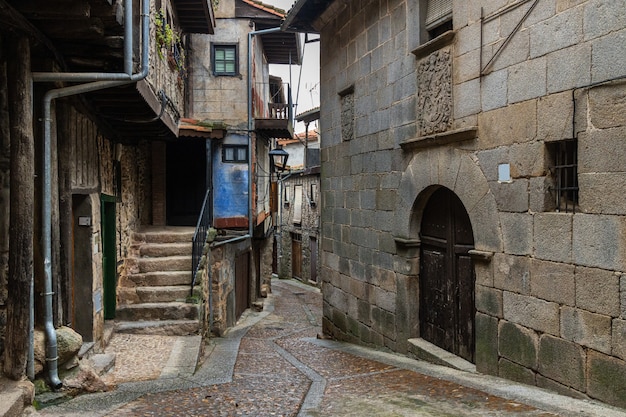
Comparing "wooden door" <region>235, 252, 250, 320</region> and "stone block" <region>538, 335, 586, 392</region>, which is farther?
"wooden door" <region>235, 252, 250, 320</region>

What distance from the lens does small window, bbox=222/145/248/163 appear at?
499 inches

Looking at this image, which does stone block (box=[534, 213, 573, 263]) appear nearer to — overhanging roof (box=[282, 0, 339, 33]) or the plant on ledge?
overhanging roof (box=[282, 0, 339, 33])

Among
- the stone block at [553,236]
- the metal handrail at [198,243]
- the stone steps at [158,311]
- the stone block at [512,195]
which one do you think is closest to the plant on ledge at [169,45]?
the metal handrail at [198,243]

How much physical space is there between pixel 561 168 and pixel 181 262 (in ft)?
21.8

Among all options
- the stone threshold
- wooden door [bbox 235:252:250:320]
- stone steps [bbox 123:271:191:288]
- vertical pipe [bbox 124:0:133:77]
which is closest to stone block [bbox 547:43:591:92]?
the stone threshold

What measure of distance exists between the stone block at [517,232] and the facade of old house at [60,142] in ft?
11.8

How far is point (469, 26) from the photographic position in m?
5.41

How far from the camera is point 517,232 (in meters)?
4.82

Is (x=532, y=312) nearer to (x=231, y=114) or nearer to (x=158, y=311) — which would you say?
(x=158, y=311)

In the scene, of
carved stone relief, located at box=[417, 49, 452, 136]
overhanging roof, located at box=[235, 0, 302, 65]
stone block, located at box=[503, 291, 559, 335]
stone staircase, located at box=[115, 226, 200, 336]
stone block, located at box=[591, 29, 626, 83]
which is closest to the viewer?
stone block, located at box=[591, 29, 626, 83]

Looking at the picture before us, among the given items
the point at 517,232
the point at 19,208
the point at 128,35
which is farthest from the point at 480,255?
the point at 19,208

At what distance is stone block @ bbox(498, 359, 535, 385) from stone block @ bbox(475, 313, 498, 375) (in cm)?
9

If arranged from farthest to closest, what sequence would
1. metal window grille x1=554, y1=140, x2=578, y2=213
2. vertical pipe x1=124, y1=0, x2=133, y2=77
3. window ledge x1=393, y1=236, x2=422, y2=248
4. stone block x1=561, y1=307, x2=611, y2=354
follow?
window ledge x1=393, y1=236, x2=422, y2=248 → vertical pipe x1=124, y1=0, x2=133, y2=77 → metal window grille x1=554, y1=140, x2=578, y2=213 → stone block x1=561, y1=307, x2=611, y2=354

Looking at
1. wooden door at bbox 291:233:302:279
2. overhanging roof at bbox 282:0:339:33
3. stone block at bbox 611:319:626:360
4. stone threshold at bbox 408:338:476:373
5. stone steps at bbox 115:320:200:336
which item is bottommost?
wooden door at bbox 291:233:302:279
